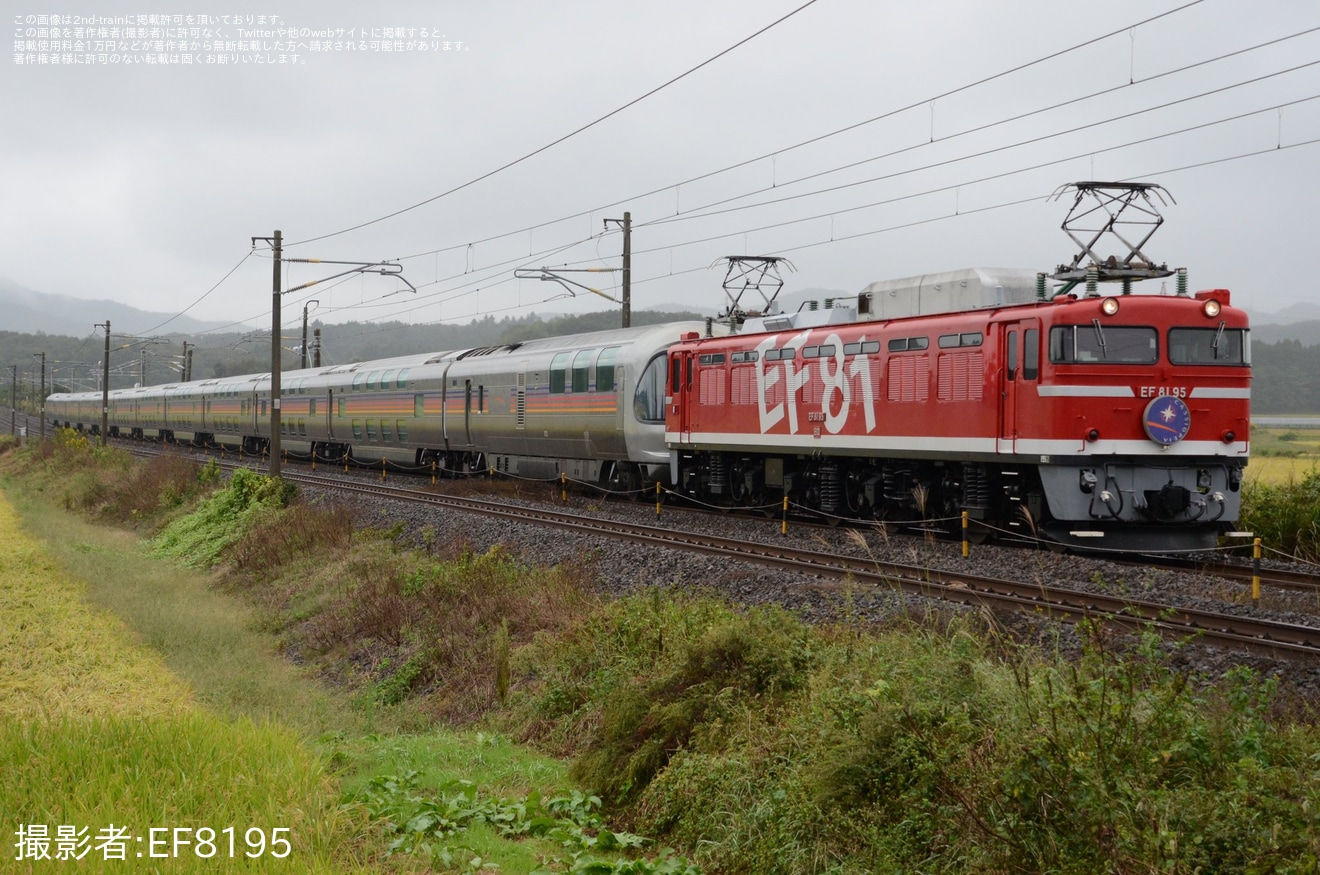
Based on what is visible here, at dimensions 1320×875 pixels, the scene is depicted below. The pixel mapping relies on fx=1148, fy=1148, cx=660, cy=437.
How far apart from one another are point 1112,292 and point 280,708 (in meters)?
12.2

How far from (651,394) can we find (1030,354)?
33.0 ft

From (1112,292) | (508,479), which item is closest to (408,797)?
(1112,292)

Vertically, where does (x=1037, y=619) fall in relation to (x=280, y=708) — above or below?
above

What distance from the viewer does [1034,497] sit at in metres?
15.8

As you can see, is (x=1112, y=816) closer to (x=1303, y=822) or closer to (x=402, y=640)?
(x=1303, y=822)

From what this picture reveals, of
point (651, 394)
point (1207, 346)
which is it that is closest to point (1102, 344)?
point (1207, 346)

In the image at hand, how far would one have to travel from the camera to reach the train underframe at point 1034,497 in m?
14.9

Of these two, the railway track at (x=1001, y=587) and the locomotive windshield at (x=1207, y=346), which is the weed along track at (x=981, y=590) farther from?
the locomotive windshield at (x=1207, y=346)

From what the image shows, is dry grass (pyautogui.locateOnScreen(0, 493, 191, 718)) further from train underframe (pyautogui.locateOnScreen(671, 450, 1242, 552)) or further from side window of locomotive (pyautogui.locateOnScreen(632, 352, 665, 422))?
side window of locomotive (pyautogui.locateOnScreen(632, 352, 665, 422))

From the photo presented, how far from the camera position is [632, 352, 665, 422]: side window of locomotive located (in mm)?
23859

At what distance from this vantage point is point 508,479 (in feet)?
100

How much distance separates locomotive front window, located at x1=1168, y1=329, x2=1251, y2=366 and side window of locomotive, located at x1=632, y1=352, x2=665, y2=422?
11.1m

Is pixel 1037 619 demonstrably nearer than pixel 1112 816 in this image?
No

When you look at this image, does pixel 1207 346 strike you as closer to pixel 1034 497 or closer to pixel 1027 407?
pixel 1027 407
